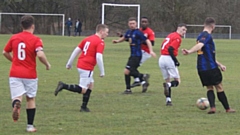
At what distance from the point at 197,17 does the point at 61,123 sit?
5945cm

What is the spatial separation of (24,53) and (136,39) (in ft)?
19.5

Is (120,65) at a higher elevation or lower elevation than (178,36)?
lower

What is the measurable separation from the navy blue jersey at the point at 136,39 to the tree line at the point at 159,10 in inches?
2041

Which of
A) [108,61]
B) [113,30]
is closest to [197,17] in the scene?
[113,30]

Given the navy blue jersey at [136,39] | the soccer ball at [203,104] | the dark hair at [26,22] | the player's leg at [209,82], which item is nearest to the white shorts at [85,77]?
the player's leg at [209,82]

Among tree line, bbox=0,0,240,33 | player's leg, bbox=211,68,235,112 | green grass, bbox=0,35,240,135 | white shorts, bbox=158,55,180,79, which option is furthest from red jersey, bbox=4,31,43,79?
tree line, bbox=0,0,240,33

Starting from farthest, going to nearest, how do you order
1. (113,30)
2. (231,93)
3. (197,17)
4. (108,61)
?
(197,17), (113,30), (108,61), (231,93)

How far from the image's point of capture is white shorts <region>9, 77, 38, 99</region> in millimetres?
8719

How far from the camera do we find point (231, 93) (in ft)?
48.0

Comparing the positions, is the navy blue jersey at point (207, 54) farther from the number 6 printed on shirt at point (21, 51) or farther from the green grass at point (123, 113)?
the number 6 printed on shirt at point (21, 51)

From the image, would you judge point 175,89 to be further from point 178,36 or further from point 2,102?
point 2,102

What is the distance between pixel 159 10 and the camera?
68.8 m

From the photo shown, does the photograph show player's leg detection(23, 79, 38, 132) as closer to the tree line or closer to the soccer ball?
the soccer ball

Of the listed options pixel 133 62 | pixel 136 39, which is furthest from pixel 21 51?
pixel 133 62
